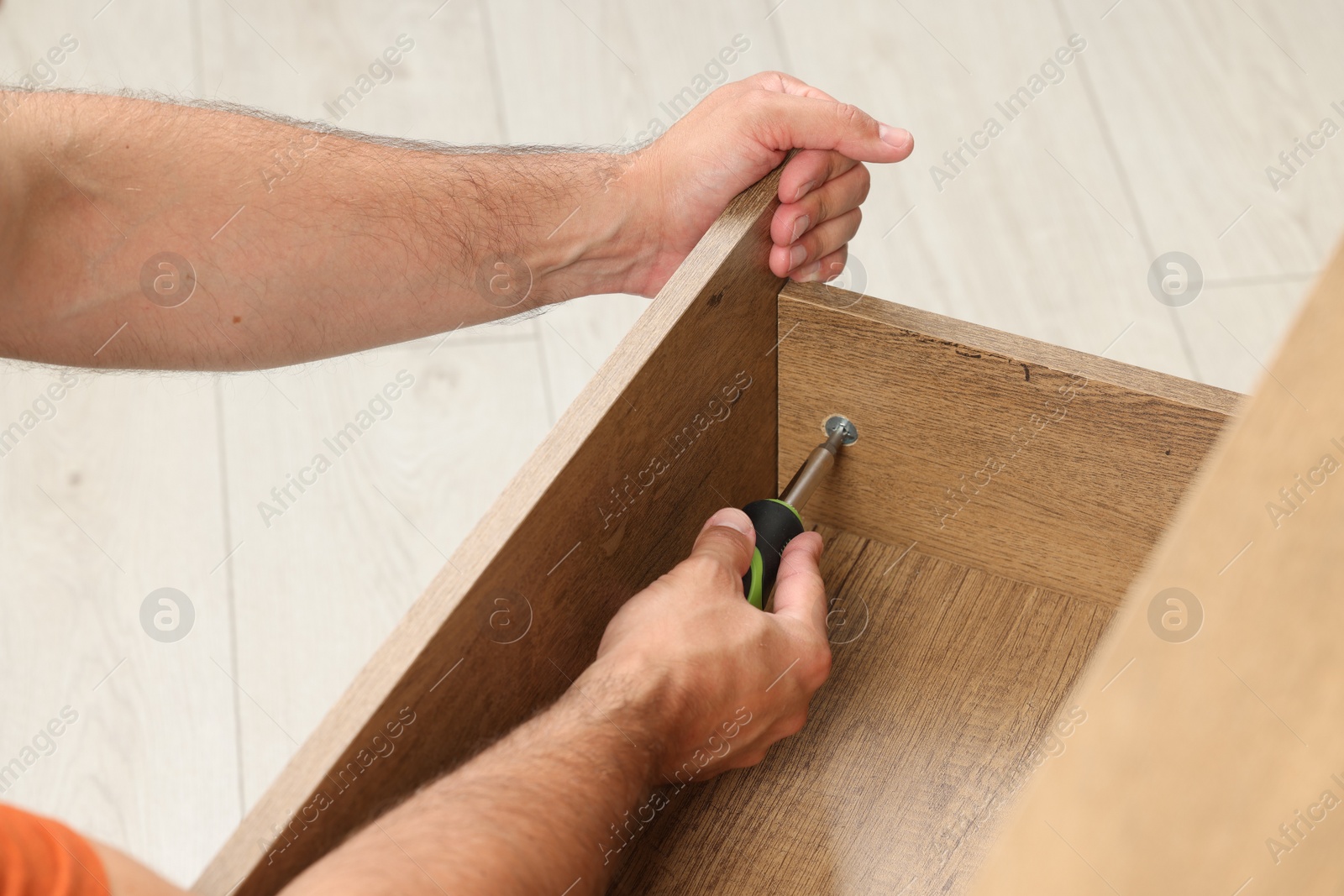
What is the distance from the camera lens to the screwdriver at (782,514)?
0.58 metres

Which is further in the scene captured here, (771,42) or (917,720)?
(771,42)

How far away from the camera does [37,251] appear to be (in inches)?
25.5

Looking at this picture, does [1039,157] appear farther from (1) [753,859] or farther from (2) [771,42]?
(1) [753,859]

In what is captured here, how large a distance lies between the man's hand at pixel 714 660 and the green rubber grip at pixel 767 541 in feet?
0.04

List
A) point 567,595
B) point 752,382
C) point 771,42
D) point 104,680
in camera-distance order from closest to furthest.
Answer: point 567,595 → point 752,382 → point 104,680 → point 771,42

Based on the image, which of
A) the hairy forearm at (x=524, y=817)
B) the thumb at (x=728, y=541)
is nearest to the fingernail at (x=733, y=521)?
the thumb at (x=728, y=541)

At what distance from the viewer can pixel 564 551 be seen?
1.61 ft

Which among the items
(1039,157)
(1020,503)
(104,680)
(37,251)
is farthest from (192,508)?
(1039,157)

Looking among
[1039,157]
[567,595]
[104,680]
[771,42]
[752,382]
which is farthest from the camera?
[771,42]

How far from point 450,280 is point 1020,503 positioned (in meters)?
0.38

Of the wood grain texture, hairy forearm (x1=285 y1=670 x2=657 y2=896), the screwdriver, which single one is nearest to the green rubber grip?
the screwdriver

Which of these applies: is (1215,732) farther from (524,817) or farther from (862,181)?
(862,181)

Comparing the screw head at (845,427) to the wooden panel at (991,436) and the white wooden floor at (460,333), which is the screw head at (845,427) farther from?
the white wooden floor at (460,333)

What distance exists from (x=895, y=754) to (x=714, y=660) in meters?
0.13
